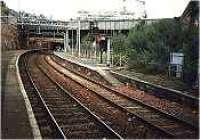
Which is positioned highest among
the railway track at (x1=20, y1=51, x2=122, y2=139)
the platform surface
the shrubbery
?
the shrubbery

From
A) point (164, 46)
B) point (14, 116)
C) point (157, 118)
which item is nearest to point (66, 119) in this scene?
point (14, 116)

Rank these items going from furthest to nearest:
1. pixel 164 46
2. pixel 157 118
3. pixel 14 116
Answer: pixel 164 46 → pixel 157 118 → pixel 14 116

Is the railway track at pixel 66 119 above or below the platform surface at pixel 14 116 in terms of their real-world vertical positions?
below

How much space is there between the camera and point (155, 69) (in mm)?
27281

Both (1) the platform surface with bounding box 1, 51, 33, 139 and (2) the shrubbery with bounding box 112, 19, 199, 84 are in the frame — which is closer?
(1) the platform surface with bounding box 1, 51, 33, 139

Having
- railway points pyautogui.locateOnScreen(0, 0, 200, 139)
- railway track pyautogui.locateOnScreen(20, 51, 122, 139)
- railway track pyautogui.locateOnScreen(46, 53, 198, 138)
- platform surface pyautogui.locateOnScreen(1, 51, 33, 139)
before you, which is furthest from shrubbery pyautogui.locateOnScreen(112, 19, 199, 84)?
platform surface pyautogui.locateOnScreen(1, 51, 33, 139)

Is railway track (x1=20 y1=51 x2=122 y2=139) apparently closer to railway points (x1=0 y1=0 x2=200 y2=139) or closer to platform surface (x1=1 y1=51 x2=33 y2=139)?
railway points (x1=0 y1=0 x2=200 y2=139)

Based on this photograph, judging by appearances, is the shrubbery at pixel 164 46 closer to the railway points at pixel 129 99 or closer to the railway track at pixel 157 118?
the railway points at pixel 129 99

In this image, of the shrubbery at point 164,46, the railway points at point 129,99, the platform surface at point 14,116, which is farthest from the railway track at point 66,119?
the shrubbery at point 164,46

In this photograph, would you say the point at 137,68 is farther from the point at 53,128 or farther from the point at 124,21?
the point at 124,21

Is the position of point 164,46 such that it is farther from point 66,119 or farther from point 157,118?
point 66,119

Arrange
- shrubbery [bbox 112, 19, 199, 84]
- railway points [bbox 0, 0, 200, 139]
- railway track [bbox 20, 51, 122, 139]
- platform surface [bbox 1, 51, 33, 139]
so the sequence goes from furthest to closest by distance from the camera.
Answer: shrubbery [bbox 112, 19, 199, 84], railway points [bbox 0, 0, 200, 139], railway track [bbox 20, 51, 122, 139], platform surface [bbox 1, 51, 33, 139]

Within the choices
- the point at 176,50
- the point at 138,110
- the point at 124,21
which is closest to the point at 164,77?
the point at 176,50

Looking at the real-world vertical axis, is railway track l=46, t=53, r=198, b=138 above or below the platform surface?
below
